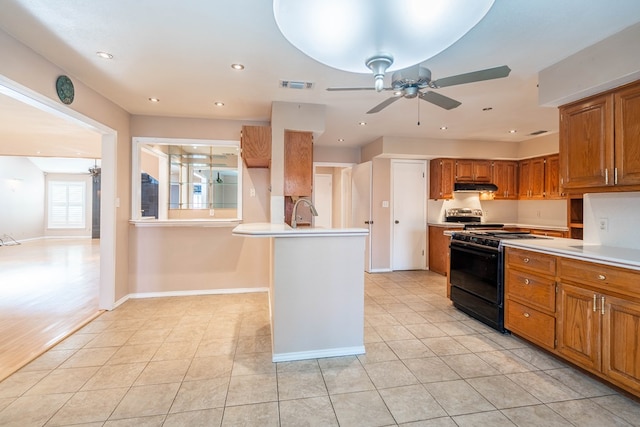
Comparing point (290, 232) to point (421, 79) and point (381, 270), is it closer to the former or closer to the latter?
point (421, 79)

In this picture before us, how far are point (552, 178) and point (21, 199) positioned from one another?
13603 mm

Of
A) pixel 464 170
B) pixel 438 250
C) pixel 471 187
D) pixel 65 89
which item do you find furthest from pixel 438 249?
pixel 65 89

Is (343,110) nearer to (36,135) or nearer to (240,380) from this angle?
(240,380)

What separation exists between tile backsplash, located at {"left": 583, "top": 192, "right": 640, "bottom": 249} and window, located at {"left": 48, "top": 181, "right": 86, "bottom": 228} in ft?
42.4

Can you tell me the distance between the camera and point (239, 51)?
2250 millimetres

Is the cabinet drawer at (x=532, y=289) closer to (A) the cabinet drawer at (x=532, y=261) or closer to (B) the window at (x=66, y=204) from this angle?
(A) the cabinet drawer at (x=532, y=261)

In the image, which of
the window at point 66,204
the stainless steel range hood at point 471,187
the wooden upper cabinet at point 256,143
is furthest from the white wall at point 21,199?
the stainless steel range hood at point 471,187

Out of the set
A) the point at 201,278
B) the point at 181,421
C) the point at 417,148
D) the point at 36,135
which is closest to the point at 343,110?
the point at 417,148

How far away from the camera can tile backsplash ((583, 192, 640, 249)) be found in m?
A: 2.33

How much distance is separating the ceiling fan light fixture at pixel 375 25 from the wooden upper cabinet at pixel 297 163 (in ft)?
7.02

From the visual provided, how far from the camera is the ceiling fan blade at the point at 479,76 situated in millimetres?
1765

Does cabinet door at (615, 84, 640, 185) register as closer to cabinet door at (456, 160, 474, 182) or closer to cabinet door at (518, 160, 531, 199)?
cabinet door at (456, 160, 474, 182)

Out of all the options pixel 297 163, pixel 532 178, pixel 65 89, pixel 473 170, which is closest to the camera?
pixel 65 89

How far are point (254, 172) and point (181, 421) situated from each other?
3037 mm
